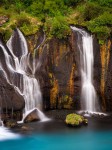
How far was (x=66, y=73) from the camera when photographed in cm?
2348

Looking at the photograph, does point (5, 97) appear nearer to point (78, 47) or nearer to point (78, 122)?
point (78, 122)

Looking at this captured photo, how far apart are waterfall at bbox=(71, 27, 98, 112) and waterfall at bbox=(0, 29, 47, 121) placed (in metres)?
2.88

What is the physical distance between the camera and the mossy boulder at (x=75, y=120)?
20267mm

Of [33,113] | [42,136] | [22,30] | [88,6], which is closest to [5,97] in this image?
[33,113]

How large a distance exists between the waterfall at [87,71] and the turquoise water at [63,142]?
4.11 meters

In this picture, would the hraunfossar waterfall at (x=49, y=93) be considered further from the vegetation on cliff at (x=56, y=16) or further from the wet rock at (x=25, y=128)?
the vegetation on cliff at (x=56, y=16)

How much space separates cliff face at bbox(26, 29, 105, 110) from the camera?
23.3 metres

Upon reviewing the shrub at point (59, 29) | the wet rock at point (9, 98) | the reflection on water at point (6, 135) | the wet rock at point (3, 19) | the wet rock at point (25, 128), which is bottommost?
the reflection on water at point (6, 135)

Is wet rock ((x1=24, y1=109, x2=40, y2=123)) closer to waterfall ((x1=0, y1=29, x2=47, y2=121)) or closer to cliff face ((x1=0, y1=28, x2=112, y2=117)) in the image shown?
waterfall ((x1=0, y1=29, x2=47, y2=121))

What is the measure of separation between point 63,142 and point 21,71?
617 cm

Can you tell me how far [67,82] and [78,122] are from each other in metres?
3.85

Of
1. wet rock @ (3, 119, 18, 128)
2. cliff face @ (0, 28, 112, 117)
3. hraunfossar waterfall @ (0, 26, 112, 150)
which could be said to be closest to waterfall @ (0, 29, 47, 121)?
hraunfossar waterfall @ (0, 26, 112, 150)

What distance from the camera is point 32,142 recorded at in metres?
18.3

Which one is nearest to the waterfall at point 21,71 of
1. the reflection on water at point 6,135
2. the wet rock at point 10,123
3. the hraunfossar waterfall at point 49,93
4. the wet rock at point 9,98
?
the hraunfossar waterfall at point 49,93
